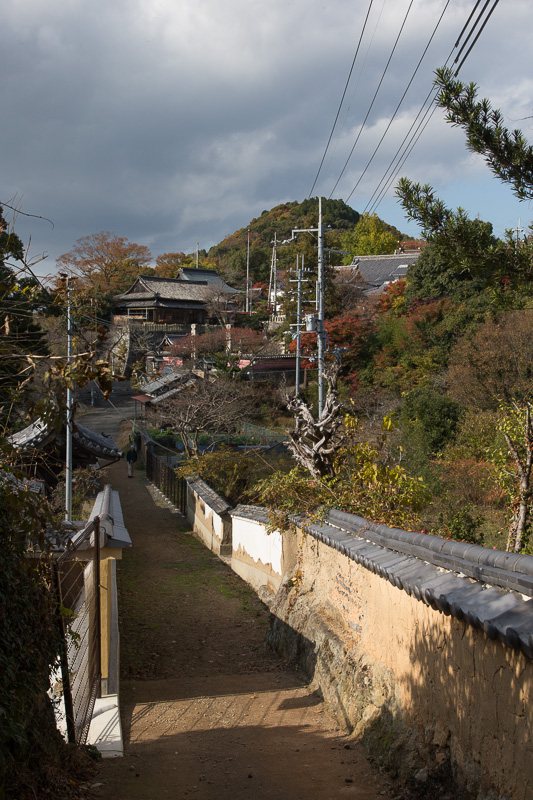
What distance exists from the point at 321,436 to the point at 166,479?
55.9 feet

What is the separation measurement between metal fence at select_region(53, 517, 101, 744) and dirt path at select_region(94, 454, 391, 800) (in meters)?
0.49

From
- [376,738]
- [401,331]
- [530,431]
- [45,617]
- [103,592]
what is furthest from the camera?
[401,331]

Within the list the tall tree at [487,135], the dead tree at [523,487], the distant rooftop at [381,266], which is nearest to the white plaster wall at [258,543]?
the dead tree at [523,487]

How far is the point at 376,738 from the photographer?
17.4 feet

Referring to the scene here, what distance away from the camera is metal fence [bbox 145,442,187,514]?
73.3 ft

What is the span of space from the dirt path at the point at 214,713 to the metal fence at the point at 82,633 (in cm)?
49

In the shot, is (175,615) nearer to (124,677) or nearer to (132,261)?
(124,677)

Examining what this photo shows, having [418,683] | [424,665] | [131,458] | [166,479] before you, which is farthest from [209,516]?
[131,458]

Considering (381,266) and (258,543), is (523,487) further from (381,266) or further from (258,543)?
(381,266)

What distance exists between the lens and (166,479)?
82.3ft

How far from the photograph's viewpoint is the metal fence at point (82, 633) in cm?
461

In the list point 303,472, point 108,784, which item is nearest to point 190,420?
point 303,472

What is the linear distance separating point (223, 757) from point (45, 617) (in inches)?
99.4

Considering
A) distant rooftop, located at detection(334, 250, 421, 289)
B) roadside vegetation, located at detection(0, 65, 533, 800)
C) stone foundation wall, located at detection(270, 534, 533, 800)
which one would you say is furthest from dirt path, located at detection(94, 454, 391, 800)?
distant rooftop, located at detection(334, 250, 421, 289)
